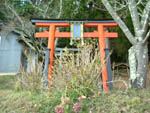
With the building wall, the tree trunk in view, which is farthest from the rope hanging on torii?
the building wall

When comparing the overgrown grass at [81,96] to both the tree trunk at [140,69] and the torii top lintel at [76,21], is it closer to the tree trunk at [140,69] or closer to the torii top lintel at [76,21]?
the tree trunk at [140,69]

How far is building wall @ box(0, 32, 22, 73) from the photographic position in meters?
7.55

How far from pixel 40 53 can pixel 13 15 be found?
9.51 feet

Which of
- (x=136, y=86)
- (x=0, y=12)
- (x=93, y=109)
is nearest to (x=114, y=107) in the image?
(x=93, y=109)

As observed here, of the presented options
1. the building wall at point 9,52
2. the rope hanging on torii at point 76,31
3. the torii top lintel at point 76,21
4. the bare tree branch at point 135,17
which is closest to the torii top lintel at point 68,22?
the torii top lintel at point 76,21

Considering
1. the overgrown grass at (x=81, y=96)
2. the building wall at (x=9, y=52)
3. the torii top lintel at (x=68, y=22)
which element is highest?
the torii top lintel at (x=68, y=22)

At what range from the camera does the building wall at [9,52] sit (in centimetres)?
755

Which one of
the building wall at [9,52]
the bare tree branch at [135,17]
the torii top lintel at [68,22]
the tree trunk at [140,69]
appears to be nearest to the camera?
the tree trunk at [140,69]

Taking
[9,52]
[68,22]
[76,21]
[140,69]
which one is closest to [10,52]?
[9,52]

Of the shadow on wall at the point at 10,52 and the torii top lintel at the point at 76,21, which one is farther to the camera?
the shadow on wall at the point at 10,52

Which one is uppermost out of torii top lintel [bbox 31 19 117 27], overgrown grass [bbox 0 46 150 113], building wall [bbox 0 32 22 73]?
torii top lintel [bbox 31 19 117 27]

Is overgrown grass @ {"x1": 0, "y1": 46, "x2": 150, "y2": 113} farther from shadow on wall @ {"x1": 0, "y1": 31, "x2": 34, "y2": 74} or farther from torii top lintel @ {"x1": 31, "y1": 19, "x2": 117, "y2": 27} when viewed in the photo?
shadow on wall @ {"x1": 0, "y1": 31, "x2": 34, "y2": 74}

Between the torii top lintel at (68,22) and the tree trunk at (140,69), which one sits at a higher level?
the torii top lintel at (68,22)

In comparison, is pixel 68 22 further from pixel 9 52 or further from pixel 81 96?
pixel 9 52
